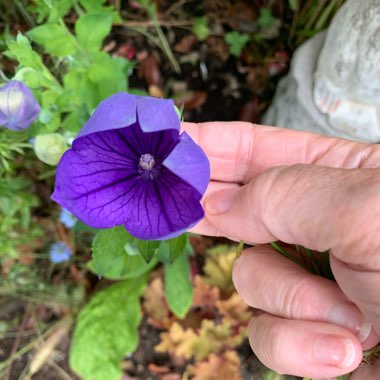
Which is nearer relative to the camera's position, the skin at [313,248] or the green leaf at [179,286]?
the skin at [313,248]

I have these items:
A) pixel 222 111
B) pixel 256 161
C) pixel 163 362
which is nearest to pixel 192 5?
pixel 222 111

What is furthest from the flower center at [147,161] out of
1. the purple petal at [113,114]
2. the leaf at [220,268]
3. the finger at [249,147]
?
the leaf at [220,268]

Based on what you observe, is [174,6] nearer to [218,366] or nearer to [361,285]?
[218,366]

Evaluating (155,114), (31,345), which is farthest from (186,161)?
(31,345)

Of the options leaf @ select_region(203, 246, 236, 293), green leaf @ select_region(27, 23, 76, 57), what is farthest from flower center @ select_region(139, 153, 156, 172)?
leaf @ select_region(203, 246, 236, 293)

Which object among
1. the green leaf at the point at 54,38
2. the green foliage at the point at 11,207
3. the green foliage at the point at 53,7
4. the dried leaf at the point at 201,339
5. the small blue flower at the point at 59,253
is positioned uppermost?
the green foliage at the point at 53,7

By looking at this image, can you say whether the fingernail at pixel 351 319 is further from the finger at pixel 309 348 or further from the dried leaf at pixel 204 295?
the dried leaf at pixel 204 295

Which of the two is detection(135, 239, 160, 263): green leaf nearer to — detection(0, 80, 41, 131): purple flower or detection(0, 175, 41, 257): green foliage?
detection(0, 80, 41, 131): purple flower
